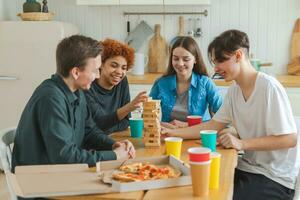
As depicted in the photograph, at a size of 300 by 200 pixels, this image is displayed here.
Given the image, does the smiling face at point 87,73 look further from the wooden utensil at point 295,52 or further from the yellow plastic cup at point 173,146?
the wooden utensil at point 295,52

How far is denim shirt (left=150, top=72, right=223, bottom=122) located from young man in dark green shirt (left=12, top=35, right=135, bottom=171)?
866 mm

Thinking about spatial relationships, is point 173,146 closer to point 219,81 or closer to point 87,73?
point 87,73

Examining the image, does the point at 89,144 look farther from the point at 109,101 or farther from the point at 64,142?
the point at 109,101

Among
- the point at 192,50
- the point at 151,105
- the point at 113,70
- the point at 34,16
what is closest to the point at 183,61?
the point at 192,50

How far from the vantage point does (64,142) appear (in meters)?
1.74

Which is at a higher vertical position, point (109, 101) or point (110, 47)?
point (110, 47)

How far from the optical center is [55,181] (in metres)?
1.56

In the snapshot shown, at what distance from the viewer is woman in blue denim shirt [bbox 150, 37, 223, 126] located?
2904 millimetres

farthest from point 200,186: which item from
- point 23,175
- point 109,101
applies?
point 109,101

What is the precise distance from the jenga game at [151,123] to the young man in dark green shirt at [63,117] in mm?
160

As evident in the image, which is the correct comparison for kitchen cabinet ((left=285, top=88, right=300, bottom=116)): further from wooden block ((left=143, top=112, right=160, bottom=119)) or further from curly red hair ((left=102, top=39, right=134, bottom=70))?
wooden block ((left=143, top=112, right=160, bottom=119))

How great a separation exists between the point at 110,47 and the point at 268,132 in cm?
120

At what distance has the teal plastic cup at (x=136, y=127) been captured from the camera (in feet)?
7.66

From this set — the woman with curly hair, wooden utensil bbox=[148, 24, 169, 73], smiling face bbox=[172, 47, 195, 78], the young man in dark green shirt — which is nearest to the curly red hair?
the woman with curly hair
